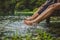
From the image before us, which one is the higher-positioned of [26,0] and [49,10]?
[49,10]

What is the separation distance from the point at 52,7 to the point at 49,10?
20cm

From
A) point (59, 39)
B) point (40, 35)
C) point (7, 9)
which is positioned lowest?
point (7, 9)

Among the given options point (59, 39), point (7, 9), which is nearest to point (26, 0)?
point (7, 9)

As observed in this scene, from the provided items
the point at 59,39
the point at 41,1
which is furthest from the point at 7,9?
the point at 59,39

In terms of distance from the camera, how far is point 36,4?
1150 inches

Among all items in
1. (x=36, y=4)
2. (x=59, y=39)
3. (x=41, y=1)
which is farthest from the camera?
(x=36, y=4)

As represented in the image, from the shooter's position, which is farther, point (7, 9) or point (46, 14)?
point (7, 9)

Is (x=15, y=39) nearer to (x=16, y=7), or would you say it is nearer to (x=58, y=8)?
(x=58, y=8)

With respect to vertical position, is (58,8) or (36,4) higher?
(58,8)

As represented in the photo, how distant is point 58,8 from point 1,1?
21.5m

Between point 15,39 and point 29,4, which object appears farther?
point 29,4

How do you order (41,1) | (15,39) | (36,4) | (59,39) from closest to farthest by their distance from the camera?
1. (15,39)
2. (59,39)
3. (41,1)
4. (36,4)

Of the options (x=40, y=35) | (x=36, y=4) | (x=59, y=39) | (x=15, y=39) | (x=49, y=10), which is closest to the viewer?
(x=15, y=39)

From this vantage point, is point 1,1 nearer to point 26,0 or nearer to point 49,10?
point 26,0
